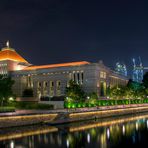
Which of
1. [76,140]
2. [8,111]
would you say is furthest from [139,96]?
[76,140]

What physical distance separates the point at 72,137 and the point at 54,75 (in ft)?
198

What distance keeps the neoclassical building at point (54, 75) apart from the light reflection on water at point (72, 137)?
149 ft

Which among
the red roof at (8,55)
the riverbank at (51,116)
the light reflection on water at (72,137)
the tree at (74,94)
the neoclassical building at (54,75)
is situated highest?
the red roof at (8,55)

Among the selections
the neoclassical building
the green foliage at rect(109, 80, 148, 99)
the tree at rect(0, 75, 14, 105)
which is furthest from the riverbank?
the neoclassical building

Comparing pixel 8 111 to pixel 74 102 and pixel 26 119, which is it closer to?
pixel 26 119

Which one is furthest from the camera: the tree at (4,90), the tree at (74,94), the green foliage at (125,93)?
the green foliage at (125,93)

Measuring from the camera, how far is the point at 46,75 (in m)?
99.7

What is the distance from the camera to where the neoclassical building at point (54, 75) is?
3627 inches

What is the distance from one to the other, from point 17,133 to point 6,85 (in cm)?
2315

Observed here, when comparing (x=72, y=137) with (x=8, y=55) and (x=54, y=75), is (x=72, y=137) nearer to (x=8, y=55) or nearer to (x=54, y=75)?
(x=54, y=75)

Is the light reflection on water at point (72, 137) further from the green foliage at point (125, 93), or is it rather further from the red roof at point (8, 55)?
the red roof at point (8, 55)

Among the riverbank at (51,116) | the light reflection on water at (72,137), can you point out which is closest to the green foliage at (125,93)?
the riverbank at (51,116)

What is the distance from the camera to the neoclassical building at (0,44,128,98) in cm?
9212

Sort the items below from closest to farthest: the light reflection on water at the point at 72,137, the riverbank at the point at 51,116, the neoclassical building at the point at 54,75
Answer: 1. the light reflection on water at the point at 72,137
2. the riverbank at the point at 51,116
3. the neoclassical building at the point at 54,75
